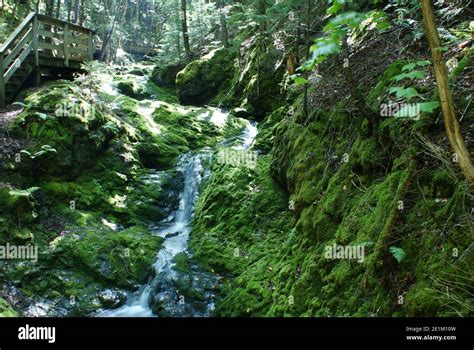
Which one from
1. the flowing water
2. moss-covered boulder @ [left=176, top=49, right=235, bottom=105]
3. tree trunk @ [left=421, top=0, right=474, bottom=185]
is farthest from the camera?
moss-covered boulder @ [left=176, top=49, right=235, bottom=105]

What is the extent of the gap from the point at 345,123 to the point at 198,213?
487 cm

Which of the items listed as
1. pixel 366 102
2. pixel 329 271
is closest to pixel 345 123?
pixel 366 102

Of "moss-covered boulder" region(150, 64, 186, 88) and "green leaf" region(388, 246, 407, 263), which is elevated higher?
"moss-covered boulder" region(150, 64, 186, 88)

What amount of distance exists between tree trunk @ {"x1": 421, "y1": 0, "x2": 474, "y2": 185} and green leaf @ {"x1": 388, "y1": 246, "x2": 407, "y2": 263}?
1.07 m

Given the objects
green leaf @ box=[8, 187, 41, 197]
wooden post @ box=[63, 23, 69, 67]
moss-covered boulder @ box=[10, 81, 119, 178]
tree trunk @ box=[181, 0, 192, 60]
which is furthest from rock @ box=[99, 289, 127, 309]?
tree trunk @ box=[181, 0, 192, 60]

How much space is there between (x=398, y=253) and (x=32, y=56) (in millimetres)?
12730

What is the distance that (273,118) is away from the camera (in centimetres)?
1343

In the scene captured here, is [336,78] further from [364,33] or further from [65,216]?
[65,216]

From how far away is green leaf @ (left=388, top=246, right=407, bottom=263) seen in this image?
430cm

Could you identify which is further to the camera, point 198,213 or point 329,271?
point 198,213

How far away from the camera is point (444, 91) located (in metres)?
3.74

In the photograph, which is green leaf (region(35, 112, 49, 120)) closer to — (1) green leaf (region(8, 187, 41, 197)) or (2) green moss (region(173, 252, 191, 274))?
(1) green leaf (region(8, 187, 41, 197))

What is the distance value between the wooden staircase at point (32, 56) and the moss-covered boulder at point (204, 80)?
6405 mm

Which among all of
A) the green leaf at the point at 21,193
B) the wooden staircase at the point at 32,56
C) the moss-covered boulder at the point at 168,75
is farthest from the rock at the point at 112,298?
the moss-covered boulder at the point at 168,75
